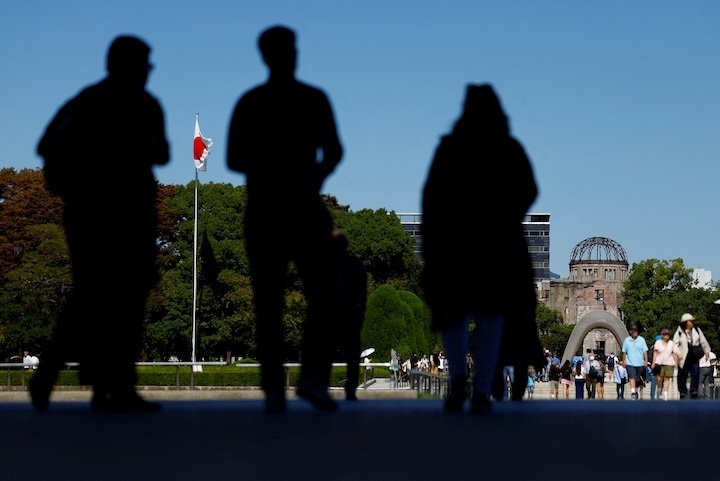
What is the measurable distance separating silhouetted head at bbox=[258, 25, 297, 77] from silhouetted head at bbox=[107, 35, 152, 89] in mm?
560

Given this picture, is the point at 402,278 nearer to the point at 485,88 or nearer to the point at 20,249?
the point at 20,249

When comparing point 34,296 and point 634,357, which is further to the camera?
point 34,296

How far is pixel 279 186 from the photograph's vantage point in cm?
667

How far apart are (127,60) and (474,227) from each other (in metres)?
1.95

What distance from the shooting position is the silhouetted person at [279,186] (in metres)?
6.65

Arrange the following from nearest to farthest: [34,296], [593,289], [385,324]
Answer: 1. [34,296]
2. [385,324]
3. [593,289]

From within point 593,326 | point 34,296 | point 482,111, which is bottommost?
point 482,111

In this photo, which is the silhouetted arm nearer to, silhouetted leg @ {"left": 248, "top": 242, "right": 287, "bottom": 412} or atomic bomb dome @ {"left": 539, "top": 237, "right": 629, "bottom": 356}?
silhouetted leg @ {"left": 248, "top": 242, "right": 287, "bottom": 412}

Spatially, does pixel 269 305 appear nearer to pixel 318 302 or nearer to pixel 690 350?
pixel 318 302

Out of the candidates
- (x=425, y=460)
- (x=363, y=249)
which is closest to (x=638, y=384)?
(x=425, y=460)

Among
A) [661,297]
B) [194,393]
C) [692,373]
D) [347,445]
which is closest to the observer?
[347,445]

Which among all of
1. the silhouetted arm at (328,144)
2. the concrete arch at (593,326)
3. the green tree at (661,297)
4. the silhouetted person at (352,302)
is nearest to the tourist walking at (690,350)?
the silhouetted person at (352,302)

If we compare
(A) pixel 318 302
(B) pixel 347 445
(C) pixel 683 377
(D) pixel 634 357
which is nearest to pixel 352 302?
(A) pixel 318 302

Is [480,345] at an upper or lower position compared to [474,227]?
lower
